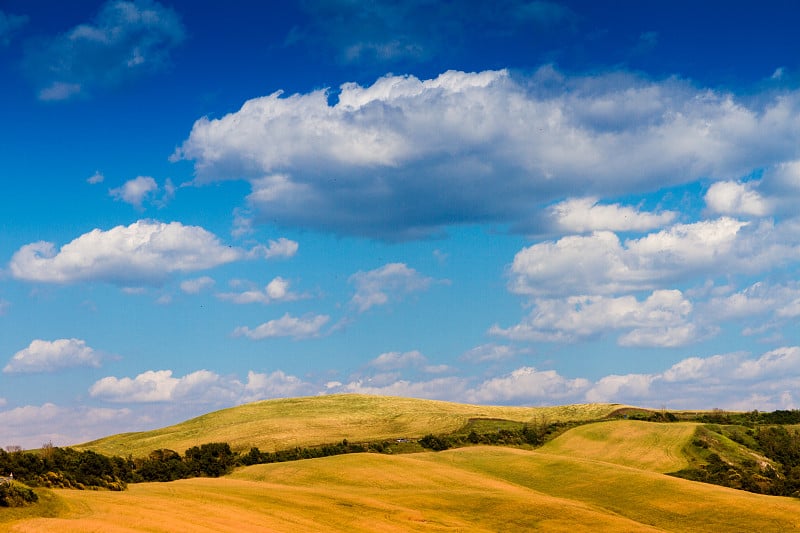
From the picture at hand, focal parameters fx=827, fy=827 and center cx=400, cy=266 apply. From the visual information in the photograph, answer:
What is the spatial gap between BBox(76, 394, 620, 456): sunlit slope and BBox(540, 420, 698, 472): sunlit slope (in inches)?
904

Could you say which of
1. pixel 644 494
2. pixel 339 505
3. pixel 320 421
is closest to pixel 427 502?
pixel 339 505

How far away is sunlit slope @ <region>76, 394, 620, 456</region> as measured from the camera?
146m

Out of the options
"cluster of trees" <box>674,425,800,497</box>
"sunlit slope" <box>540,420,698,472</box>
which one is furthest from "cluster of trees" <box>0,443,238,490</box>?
"cluster of trees" <box>674,425,800,497</box>

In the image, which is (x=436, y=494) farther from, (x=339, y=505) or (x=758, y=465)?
(x=758, y=465)

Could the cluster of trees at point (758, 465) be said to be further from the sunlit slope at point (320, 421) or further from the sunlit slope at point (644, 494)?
the sunlit slope at point (320, 421)

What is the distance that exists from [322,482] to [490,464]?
1164 inches

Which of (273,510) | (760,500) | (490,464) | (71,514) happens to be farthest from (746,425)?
(71,514)

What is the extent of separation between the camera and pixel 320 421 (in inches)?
6373

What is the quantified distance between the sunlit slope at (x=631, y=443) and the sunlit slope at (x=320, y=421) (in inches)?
904

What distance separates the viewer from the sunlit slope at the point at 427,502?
5284 centimetres

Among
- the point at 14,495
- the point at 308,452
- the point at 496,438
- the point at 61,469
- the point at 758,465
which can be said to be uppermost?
the point at 496,438

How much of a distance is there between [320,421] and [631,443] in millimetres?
61022

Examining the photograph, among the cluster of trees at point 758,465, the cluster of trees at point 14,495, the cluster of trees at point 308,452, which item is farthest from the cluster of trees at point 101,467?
the cluster of trees at point 758,465

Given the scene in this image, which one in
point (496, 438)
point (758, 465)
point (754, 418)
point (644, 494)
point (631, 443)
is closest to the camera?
point (644, 494)
